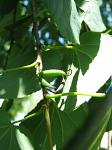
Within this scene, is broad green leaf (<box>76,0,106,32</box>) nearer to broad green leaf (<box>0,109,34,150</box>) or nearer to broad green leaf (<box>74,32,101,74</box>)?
broad green leaf (<box>74,32,101,74</box>)

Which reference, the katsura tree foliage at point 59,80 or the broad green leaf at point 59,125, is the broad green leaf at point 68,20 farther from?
the broad green leaf at point 59,125

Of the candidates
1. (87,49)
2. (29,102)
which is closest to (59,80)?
(87,49)

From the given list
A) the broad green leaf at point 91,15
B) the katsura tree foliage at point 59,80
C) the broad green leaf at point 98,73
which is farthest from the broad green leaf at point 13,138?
the broad green leaf at point 91,15

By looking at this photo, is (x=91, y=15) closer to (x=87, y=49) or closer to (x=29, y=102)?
(x=87, y=49)

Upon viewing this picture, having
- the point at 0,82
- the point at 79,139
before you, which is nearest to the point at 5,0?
the point at 0,82

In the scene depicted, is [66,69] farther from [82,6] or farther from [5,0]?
[5,0]
